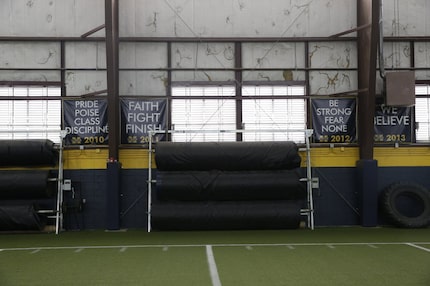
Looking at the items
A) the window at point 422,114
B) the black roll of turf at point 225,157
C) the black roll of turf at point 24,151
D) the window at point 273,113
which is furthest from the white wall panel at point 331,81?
the black roll of turf at point 24,151

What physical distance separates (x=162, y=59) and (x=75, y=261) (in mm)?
6883

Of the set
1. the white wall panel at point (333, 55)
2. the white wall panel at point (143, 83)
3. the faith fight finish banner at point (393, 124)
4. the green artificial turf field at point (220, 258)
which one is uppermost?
the white wall panel at point (333, 55)

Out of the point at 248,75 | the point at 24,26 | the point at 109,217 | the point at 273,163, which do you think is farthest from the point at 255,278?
the point at 24,26

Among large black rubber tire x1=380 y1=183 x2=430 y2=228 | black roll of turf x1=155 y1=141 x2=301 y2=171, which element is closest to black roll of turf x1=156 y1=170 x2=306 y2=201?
black roll of turf x1=155 y1=141 x2=301 y2=171

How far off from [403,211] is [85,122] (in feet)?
29.4

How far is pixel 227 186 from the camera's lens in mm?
12234

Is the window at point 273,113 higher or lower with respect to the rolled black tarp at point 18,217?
higher

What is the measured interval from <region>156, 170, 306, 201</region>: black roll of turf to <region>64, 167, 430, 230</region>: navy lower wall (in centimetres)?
108

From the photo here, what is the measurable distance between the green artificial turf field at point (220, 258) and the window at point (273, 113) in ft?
9.31

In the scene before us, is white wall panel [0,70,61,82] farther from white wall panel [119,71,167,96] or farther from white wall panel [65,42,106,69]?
white wall panel [119,71,167,96]

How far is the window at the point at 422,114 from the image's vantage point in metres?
13.6

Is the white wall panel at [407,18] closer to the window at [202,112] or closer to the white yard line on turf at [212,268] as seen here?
the window at [202,112]

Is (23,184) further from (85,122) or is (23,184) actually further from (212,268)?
(212,268)

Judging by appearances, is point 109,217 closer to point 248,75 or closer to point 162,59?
point 162,59
